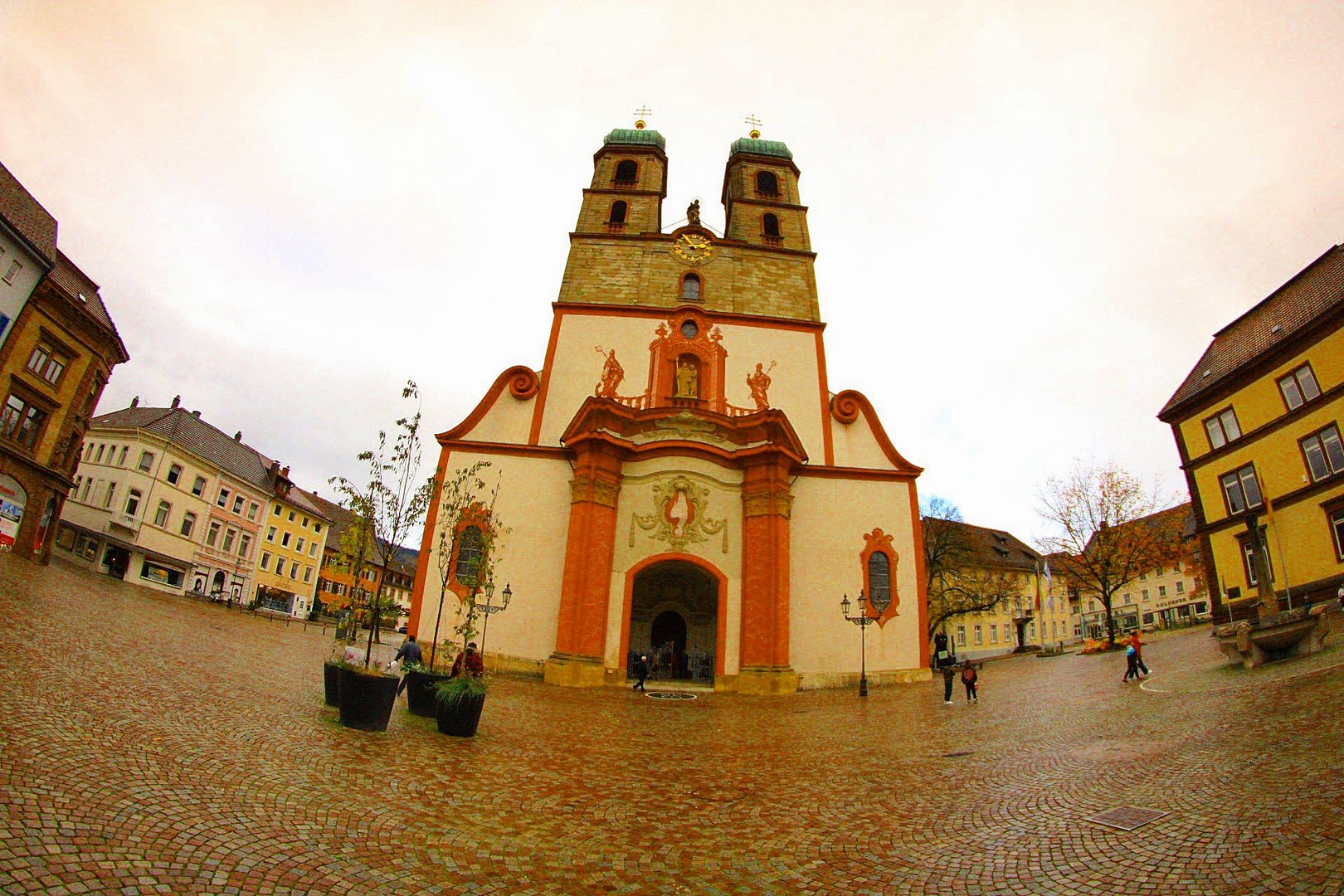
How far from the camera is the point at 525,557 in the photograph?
76.9ft

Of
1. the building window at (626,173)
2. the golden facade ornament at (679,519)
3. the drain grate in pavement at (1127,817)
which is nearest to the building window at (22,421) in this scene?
the golden facade ornament at (679,519)

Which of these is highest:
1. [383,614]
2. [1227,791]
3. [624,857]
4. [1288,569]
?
[1288,569]

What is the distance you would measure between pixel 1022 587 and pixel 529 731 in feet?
204

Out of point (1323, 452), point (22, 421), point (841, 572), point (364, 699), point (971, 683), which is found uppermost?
point (1323, 452)

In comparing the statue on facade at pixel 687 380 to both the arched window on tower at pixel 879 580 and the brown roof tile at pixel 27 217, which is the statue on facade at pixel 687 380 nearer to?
the arched window on tower at pixel 879 580

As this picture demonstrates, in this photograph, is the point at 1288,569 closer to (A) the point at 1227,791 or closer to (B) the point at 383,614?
(A) the point at 1227,791

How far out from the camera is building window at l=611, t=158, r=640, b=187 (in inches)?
1391

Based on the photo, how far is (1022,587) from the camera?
6128 cm

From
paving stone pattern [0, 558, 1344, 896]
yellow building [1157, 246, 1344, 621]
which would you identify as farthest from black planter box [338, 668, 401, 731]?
yellow building [1157, 246, 1344, 621]

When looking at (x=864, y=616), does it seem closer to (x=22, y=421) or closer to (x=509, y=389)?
(x=509, y=389)

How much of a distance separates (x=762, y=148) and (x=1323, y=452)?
28309 mm

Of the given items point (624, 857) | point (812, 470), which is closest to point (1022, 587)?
point (812, 470)

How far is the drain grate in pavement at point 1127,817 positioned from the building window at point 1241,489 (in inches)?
1079

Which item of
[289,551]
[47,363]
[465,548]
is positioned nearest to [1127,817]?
[465,548]
